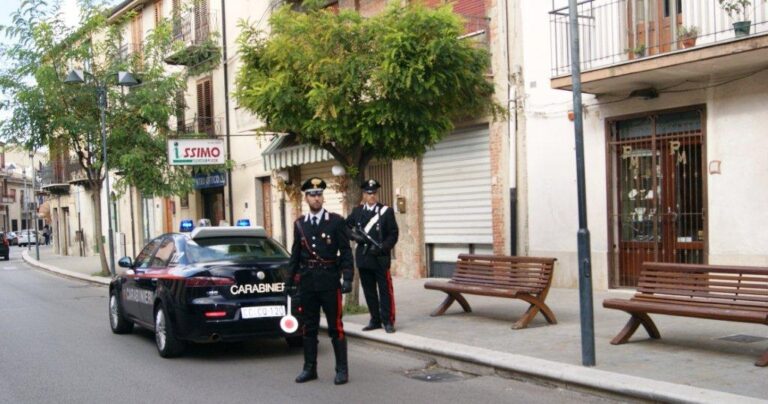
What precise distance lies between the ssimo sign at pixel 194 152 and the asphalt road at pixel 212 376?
746 cm

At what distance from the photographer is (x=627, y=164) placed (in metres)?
12.1

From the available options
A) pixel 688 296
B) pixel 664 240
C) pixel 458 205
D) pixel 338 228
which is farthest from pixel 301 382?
pixel 458 205

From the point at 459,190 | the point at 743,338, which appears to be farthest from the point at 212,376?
the point at 459,190

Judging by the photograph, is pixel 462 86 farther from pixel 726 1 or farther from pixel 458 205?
pixel 458 205

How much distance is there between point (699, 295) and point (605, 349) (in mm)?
1073

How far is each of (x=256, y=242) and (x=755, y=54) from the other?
6.62m

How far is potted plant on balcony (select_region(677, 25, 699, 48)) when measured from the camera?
10.5 m

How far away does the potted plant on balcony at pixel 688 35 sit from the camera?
34.6ft

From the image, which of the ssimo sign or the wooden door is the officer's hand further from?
the wooden door

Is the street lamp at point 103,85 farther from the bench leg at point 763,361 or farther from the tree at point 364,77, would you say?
the bench leg at point 763,361

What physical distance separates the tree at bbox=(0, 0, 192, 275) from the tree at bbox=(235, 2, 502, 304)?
1172cm

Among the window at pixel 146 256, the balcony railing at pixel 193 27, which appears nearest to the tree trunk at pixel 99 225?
the balcony railing at pixel 193 27

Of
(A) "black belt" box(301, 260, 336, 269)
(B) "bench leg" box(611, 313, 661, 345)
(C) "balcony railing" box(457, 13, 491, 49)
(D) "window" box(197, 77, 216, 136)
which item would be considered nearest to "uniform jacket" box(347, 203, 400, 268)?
(A) "black belt" box(301, 260, 336, 269)

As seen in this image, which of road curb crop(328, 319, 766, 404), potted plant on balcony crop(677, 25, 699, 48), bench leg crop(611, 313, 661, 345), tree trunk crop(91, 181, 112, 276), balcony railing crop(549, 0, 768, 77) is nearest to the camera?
road curb crop(328, 319, 766, 404)
